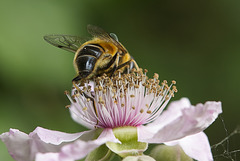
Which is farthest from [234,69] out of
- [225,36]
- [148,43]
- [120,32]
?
[120,32]

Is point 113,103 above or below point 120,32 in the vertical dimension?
below

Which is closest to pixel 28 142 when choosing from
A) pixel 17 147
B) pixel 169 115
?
pixel 17 147

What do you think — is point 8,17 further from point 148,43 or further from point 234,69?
point 234,69

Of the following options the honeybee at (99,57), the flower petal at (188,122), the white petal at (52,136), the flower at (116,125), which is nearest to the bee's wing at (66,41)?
the honeybee at (99,57)

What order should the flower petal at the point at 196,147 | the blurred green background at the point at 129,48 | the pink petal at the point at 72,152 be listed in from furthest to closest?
the blurred green background at the point at 129,48 → the flower petal at the point at 196,147 → the pink petal at the point at 72,152

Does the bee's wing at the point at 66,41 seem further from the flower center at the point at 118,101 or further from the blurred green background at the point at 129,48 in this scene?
the blurred green background at the point at 129,48

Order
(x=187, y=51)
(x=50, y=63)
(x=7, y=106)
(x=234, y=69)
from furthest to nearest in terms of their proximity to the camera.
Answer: (x=187, y=51) < (x=234, y=69) < (x=50, y=63) < (x=7, y=106)

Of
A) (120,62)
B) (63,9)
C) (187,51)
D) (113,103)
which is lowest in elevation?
(113,103)
